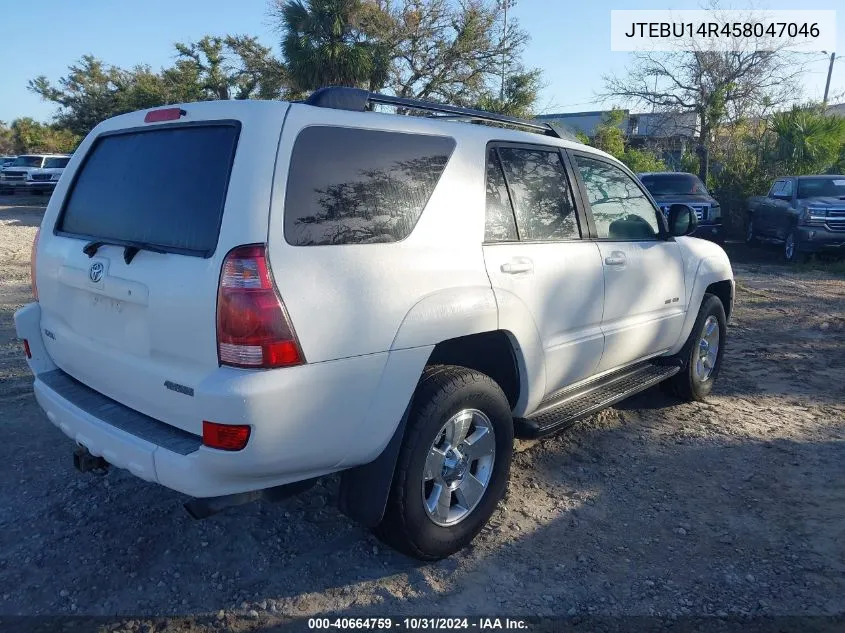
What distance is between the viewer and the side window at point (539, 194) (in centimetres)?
354

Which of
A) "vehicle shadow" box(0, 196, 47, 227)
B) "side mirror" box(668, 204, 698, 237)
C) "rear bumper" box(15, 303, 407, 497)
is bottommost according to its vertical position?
"vehicle shadow" box(0, 196, 47, 227)

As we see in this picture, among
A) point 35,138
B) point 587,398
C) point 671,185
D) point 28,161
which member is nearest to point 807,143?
point 671,185

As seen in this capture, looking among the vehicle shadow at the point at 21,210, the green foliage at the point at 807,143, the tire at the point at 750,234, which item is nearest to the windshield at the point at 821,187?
the tire at the point at 750,234

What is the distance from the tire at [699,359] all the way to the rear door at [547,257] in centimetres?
140

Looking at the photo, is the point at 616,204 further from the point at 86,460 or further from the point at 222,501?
the point at 86,460

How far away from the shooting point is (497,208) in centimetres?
338

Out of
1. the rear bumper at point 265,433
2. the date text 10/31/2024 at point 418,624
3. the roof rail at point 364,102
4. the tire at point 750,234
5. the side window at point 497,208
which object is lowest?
the date text 10/31/2024 at point 418,624

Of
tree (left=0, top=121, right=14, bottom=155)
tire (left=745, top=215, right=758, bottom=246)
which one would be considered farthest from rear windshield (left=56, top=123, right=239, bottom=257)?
tree (left=0, top=121, right=14, bottom=155)

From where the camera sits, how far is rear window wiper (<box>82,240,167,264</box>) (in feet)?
8.87

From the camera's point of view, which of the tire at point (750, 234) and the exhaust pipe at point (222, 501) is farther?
the tire at point (750, 234)

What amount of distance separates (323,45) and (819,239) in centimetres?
1392

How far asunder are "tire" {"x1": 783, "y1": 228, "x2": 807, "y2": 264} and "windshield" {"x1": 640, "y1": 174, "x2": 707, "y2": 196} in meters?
2.41

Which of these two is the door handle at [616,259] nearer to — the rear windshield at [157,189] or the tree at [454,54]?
the rear windshield at [157,189]

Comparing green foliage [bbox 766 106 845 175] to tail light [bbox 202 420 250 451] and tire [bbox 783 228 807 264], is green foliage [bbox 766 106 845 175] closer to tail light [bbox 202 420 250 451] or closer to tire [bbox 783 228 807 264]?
tire [bbox 783 228 807 264]
